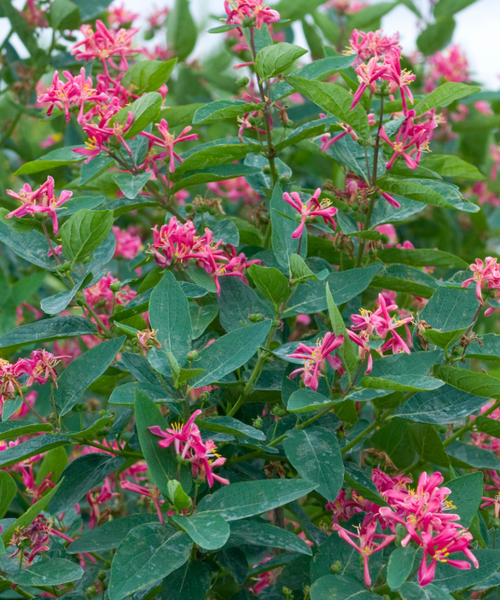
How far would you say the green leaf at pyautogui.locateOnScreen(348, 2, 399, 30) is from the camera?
2231mm

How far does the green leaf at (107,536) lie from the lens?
841 millimetres

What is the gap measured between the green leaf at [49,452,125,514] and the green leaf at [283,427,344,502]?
30 cm

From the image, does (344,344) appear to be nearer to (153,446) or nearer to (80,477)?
(153,446)

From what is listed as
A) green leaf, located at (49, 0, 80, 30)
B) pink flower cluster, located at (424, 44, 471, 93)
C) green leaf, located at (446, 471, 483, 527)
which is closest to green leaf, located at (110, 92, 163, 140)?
green leaf, located at (446, 471, 483, 527)

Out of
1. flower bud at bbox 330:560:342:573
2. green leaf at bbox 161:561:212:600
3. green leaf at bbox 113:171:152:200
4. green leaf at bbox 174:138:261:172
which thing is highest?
green leaf at bbox 113:171:152:200

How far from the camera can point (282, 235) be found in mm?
967

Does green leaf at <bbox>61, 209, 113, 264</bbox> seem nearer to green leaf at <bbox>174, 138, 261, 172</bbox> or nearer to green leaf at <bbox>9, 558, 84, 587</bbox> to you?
green leaf at <bbox>174, 138, 261, 172</bbox>

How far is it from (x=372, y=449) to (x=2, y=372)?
609 mm

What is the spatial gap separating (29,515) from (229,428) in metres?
0.30

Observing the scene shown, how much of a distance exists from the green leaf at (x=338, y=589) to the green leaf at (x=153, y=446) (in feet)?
0.71

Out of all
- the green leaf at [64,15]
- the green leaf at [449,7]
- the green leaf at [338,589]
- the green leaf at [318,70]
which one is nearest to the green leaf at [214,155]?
the green leaf at [318,70]

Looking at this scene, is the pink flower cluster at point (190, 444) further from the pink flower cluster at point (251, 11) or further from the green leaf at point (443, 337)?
→ the pink flower cluster at point (251, 11)

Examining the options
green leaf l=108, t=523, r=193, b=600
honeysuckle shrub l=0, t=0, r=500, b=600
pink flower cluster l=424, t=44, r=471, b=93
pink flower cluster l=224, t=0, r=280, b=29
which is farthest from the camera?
pink flower cluster l=424, t=44, r=471, b=93

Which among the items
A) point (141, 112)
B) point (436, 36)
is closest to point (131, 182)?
point (141, 112)
